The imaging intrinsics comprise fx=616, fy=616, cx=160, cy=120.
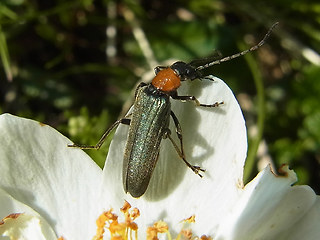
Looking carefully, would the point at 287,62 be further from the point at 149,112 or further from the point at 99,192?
the point at 99,192

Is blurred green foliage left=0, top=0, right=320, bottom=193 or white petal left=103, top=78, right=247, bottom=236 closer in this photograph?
white petal left=103, top=78, right=247, bottom=236

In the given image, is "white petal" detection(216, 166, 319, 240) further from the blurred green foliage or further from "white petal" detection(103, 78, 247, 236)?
the blurred green foliage

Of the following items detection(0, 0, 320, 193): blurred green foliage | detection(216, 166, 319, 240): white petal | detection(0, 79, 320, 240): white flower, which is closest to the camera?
detection(216, 166, 319, 240): white petal

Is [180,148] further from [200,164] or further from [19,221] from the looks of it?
[19,221]

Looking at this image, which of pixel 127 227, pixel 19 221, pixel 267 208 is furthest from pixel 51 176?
pixel 267 208

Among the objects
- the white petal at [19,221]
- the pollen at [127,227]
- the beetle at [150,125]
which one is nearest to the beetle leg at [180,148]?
the beetle at [150,125]

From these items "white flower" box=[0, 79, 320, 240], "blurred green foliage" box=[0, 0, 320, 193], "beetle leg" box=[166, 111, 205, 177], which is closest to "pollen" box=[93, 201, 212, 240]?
"white flower" box=[0, 79, 320, 240]
